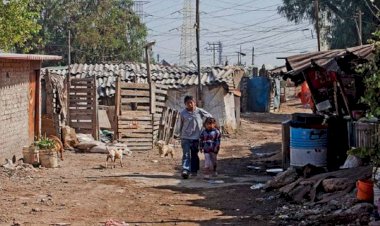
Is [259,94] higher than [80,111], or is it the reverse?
[259,94]

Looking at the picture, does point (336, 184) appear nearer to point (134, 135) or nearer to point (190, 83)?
point (134, 135)

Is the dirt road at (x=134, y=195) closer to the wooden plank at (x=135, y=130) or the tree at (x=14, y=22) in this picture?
the wooden plank at (x=135, y=130)

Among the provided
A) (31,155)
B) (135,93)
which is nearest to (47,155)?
(31,155)

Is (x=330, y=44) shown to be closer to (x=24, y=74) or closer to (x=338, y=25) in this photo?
(x=338, y=25)

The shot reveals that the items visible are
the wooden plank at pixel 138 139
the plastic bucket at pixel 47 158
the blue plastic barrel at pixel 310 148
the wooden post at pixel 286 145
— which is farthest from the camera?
the wooden plank at pixel 138 139

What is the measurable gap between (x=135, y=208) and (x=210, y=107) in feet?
52.2

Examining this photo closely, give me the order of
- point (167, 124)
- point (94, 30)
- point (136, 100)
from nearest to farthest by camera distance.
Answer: point (136, 100) < point (167, 124) < point (94, 30)

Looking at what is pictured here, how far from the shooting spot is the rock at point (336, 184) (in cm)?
883

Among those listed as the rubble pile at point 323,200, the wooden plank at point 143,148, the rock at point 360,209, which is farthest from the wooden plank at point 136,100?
the rock at point 360,209

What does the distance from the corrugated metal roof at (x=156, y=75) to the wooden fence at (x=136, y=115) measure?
3.54 meters

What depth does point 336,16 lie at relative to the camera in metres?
38.7

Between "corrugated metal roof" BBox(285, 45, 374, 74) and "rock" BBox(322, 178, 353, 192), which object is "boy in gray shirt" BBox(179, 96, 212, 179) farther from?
"rock" BBox(322, 178, 353, 192)

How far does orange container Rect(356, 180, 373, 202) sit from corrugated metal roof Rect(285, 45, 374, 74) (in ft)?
8.43

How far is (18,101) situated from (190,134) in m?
5.05
